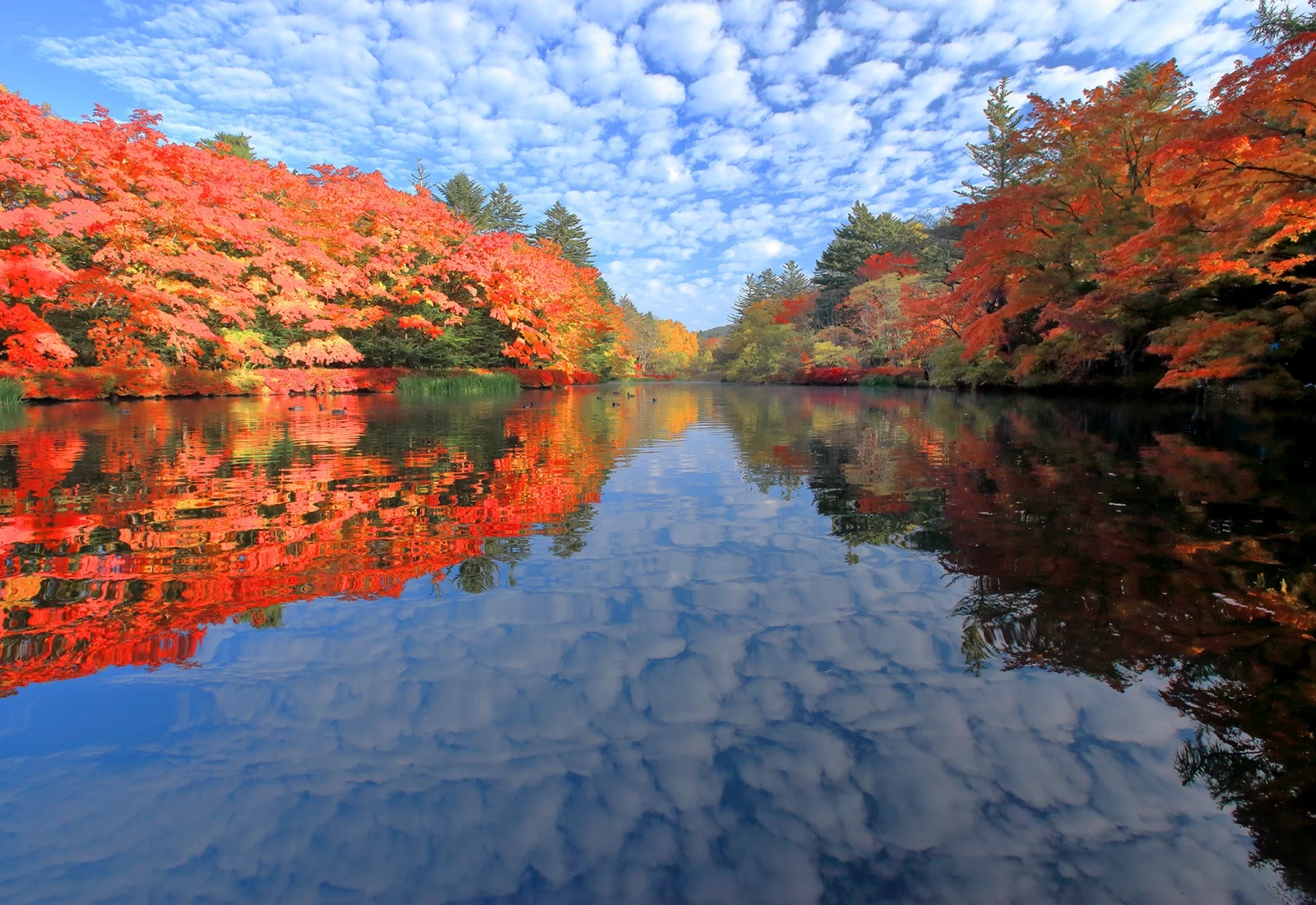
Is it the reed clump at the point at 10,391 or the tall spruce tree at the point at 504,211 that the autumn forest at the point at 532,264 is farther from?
the tall spruce tree at the point at 504,211

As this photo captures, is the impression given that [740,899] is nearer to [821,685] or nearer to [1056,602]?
[821,685]

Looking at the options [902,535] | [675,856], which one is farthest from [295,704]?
[902,535]

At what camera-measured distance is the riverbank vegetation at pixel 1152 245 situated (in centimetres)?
844

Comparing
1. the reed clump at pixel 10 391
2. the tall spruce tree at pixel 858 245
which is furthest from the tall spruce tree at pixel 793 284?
the reed clump at pixel 10 391

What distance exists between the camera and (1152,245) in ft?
34.5

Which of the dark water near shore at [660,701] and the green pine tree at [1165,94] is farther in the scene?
the green pine tree at [1165,94]

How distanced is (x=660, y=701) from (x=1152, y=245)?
41.6 ft

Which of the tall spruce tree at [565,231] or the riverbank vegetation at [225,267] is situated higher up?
the tall spruce tree at [565,231]

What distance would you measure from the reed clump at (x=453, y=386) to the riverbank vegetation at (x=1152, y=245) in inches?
738

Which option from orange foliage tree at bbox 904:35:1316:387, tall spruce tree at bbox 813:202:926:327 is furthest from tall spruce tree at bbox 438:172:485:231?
orange foliage tree at bbox 904:35:1316:387

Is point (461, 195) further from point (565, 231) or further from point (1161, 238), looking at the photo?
point (1161, 238)

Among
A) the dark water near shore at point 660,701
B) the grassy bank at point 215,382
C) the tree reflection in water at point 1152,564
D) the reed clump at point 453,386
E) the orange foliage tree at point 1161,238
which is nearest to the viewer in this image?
the dark water near shore at point 660,701

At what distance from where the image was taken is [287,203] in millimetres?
27312

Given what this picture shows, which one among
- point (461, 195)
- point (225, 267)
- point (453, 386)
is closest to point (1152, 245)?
point (453, 386)
